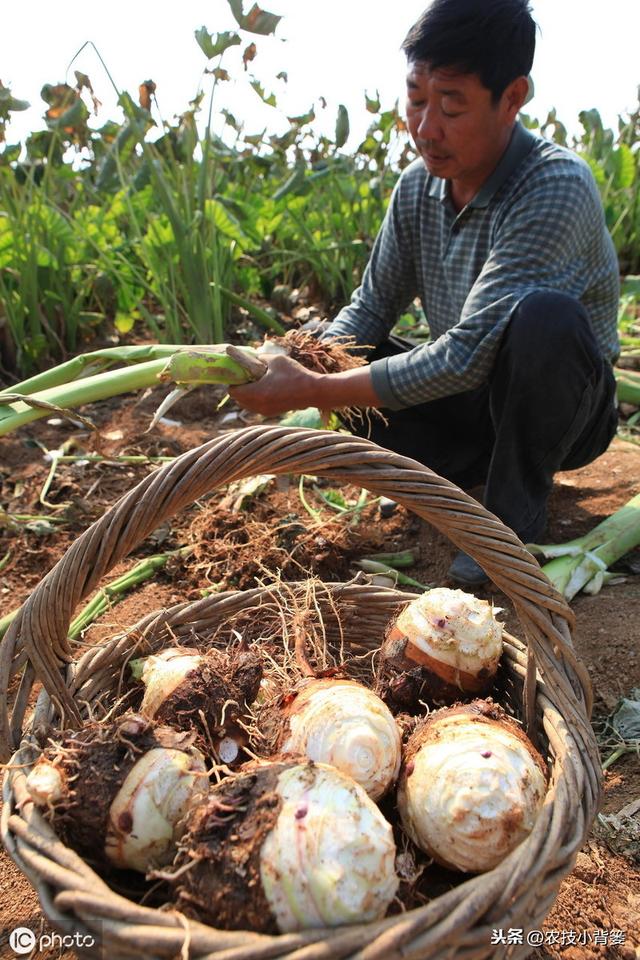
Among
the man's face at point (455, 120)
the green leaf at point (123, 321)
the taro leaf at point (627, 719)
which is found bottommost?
the taro leaf at point (627, 719)

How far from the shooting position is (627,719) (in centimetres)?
177

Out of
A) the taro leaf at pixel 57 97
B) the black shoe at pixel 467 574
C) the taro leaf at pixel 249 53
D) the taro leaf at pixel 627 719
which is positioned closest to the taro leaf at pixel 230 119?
the taro leaf at pixel 57 97

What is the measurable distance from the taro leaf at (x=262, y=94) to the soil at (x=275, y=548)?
1459 mm

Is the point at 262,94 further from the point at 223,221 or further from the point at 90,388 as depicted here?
the point at 90,388

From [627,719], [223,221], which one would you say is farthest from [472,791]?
[223,221]

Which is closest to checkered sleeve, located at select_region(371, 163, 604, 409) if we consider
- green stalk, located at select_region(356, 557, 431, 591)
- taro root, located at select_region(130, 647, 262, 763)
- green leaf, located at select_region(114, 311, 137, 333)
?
green stalk, located at select_region(356, 557, 431, 591)

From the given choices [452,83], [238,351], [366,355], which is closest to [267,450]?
[238,351]

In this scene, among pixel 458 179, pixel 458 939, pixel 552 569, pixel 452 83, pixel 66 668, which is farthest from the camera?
pixel 458 179

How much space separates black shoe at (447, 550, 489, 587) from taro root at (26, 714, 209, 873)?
4.04 feet

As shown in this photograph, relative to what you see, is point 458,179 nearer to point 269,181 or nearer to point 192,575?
point 192,575

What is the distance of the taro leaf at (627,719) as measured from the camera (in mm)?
1734

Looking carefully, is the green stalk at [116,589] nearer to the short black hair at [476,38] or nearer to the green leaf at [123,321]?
the short black hair at [476,38]

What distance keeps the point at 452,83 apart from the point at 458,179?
0.33 metres

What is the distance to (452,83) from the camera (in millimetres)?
2127
